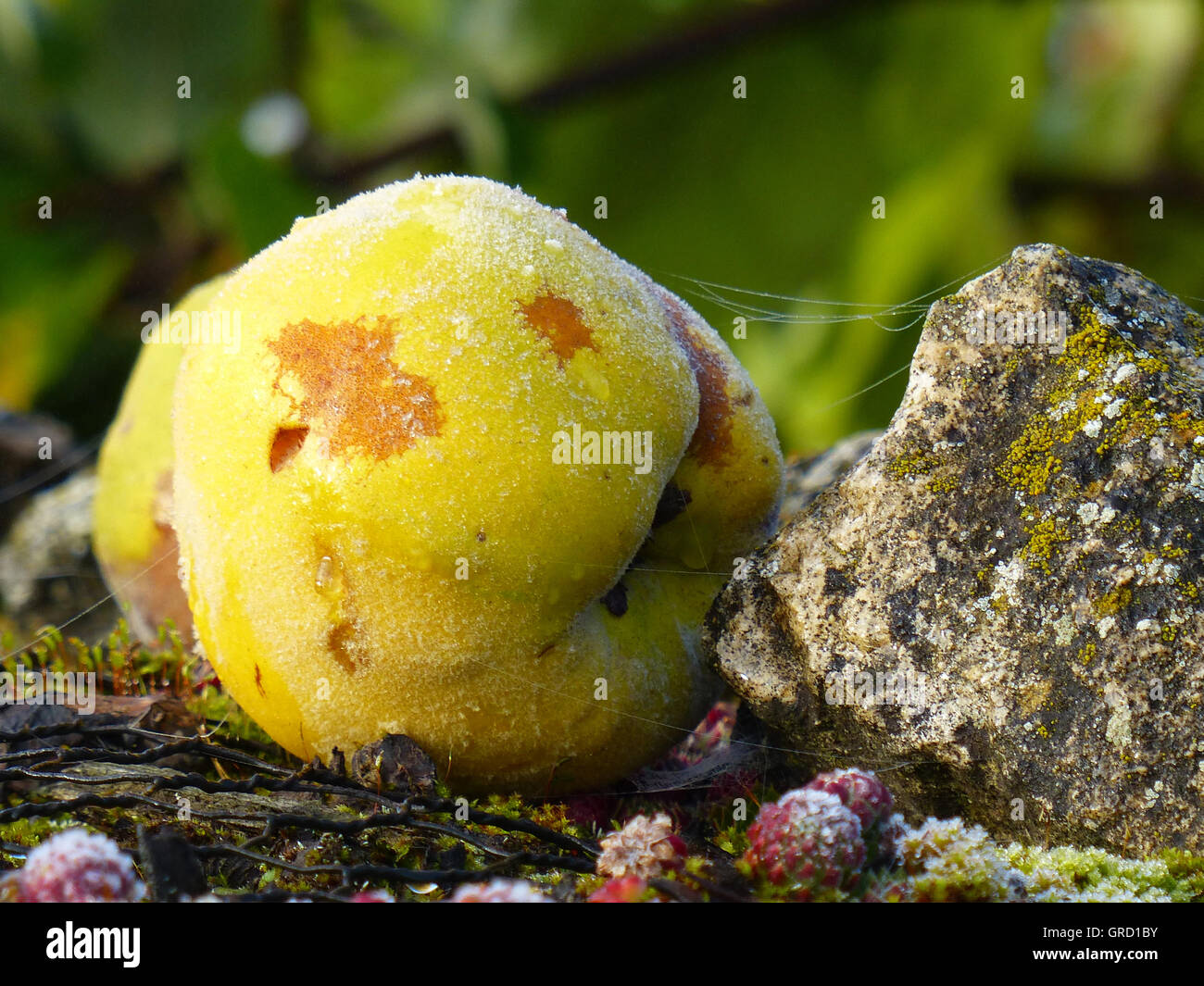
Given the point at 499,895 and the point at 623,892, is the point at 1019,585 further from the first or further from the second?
the point at 499,895

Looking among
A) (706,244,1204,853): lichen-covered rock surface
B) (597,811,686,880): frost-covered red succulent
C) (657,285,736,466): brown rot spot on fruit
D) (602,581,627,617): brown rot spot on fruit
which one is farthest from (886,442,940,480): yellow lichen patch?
(597,811,686,880): frost-covered red succulent

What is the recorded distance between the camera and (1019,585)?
1312 millimetres

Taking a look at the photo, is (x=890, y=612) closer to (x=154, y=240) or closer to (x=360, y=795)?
(x=360, y=795)

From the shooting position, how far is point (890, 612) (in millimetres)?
1359

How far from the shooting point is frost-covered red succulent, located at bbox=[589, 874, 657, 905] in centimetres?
104

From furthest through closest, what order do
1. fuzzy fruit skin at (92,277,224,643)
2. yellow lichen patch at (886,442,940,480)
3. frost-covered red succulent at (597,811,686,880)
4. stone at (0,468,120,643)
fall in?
1. stone at (0,468,120,643)
2. fuzzy fruit skin at (92,277,224,643)
3. yellow lichen patch at (886,442,940,480)
4. frost-covered red succulent at (597,811,686,880)

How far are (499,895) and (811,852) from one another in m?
0.31

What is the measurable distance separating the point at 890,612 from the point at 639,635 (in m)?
0.35

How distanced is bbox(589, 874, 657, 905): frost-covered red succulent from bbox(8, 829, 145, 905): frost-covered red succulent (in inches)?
17.3

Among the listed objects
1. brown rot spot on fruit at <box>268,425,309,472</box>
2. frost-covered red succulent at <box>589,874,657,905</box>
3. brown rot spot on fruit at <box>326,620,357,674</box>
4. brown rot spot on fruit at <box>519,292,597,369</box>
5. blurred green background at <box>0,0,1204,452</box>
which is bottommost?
frost-covered red succulent at <box>589,874,657,905</box>

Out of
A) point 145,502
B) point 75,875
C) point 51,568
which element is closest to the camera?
point 75,875

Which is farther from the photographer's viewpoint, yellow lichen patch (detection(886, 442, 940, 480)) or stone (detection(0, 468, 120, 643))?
stone (detection(0, 468, 120, 643))

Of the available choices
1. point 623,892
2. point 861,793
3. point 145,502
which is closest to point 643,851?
point 623,892

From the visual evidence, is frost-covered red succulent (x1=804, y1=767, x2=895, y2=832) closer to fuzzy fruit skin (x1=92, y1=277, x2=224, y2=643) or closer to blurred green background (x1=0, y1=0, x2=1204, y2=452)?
fuzzy fruit skin (x1=92, y1=277, x2=224, y2=643)
